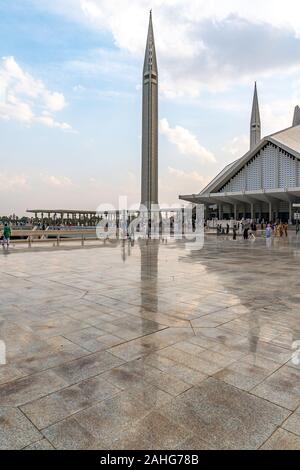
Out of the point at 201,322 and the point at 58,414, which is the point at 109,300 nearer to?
the point at 201,322

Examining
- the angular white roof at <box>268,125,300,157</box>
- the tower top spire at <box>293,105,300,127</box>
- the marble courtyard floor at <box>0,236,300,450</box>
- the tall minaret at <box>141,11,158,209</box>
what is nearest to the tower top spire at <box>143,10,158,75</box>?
the tall minaret at <box>141,11,158,209</box>

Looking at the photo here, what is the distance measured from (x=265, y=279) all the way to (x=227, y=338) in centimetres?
469

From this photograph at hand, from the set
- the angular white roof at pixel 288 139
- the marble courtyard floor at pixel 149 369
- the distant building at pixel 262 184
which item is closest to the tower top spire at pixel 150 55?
the distant building at pixel 262 184

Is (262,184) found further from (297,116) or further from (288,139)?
(297,116)

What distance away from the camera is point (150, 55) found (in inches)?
2623

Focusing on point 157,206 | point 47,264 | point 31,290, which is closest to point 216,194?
point 157,206

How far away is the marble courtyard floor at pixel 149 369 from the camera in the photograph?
7.63 ft

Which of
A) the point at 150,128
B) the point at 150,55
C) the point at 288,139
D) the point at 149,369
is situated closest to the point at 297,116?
the point at 288,139

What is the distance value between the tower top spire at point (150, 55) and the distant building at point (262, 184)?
26.1m

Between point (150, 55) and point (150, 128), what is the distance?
616 inches

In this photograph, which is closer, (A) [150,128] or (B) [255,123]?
(A) [150,128]

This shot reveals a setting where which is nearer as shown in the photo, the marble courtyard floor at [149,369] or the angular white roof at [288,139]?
the marble courtyard floor at [149,369]

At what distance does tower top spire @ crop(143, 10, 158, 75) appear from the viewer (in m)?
66.1

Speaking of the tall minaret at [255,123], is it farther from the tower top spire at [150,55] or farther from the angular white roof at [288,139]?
the tower top spire at [150,55]
